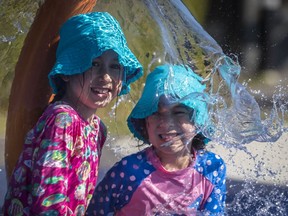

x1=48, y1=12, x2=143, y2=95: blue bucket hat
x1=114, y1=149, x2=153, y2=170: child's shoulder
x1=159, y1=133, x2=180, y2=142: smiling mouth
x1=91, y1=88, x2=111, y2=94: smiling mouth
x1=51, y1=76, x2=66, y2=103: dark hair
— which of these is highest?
x1=48, y1=12, x2=143, y2=95: blue bucket hat

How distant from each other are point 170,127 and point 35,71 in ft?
2.10

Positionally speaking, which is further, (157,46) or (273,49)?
(273,49)

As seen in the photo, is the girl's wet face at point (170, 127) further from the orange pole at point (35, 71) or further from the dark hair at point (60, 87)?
the orange pole at point (35, 71)

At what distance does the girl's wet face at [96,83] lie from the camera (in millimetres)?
2562

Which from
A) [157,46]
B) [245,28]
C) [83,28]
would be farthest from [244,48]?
[83,28]

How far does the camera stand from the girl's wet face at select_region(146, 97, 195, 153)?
2662 mm

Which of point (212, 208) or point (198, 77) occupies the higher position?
point (198, 77)

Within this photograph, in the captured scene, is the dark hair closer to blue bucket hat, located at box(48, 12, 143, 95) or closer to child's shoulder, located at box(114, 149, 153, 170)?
blue bucket hat, located at box(48, 12, 143, 95)

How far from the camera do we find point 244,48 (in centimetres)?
920

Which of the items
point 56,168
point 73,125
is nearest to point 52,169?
point 56,168

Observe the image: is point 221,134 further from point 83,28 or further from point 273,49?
point 273,49

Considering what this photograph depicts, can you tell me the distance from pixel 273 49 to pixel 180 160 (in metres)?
7.29

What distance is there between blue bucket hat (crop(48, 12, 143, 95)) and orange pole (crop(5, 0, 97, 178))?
17 cm

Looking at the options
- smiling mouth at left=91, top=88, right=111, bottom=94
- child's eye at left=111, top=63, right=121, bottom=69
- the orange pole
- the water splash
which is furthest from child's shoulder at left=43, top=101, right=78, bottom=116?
the water splash
